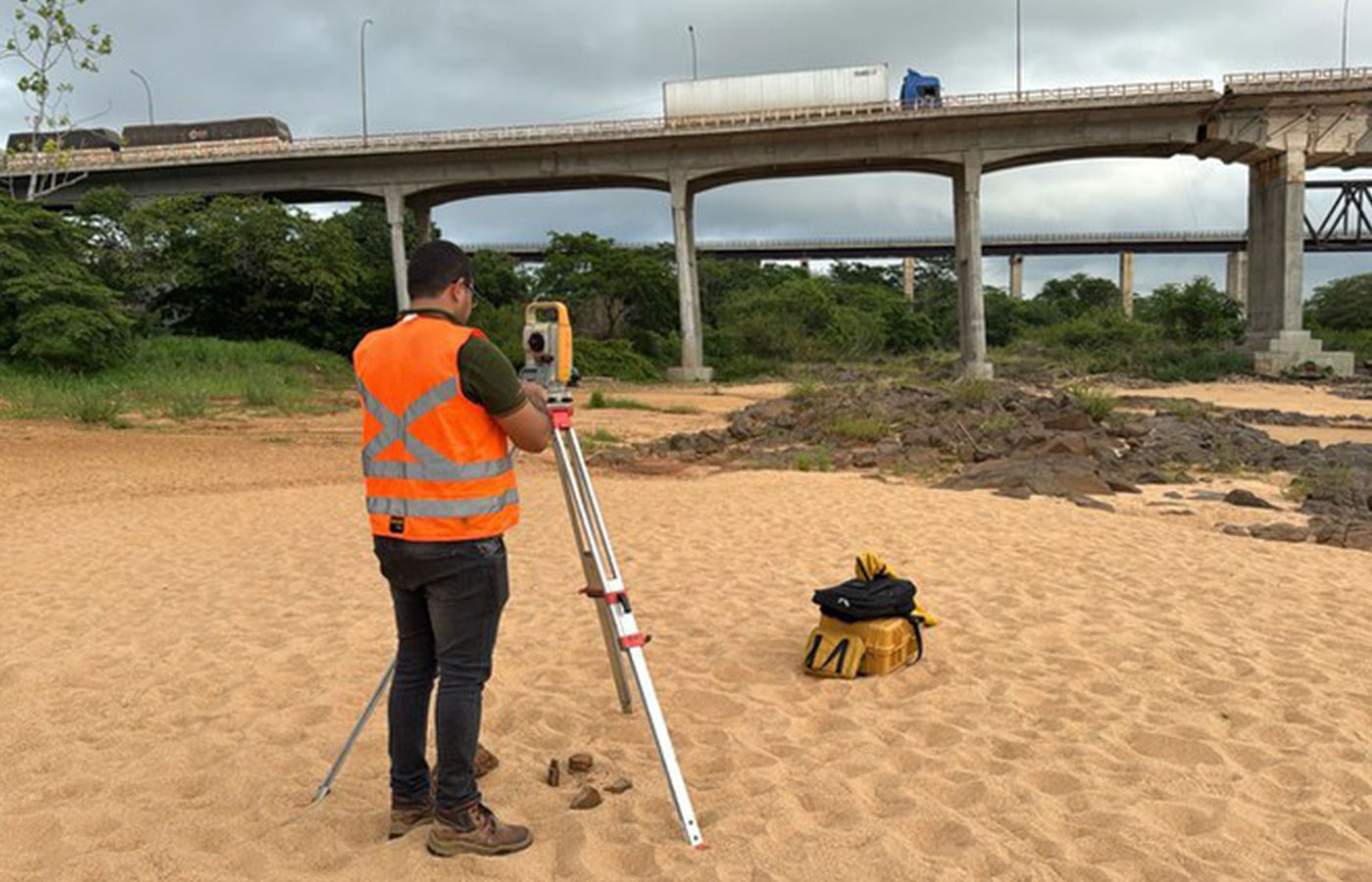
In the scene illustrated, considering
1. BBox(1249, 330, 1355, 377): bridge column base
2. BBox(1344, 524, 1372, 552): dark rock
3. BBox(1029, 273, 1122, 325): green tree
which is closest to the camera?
BBox(1344, 524, 1372, 552): dark rock

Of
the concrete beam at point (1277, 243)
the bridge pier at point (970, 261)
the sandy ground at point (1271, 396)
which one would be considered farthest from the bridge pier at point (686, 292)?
the concrete beam at point (1277, 243)

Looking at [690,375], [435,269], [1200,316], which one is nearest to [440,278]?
[435,269]

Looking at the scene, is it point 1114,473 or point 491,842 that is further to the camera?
point 1114,473

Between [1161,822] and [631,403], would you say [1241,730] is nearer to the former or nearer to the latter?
[1161,822]

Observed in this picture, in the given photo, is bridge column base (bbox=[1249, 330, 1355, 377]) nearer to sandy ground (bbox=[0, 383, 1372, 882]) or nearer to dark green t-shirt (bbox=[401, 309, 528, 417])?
sandy ground (bbox=[0, 383, 1372, 882])

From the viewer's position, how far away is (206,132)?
41.1 metres

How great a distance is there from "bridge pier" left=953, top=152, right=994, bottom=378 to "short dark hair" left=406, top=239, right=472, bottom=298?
34917 mm

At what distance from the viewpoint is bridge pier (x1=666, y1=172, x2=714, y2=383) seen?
38.1 metres

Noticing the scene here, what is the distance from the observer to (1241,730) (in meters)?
3.73

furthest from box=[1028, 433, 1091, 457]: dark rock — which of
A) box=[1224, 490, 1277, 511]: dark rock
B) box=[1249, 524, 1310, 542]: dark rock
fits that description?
box=[1249, 524, 1310, 542]: dark rock

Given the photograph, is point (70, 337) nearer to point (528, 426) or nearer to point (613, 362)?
point (613, 362)

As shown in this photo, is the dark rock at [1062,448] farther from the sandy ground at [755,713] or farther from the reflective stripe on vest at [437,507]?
the reflective stripe on vest at [437,507]

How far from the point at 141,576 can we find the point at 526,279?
4000cm

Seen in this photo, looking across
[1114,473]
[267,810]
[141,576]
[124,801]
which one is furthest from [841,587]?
[1114,473]
